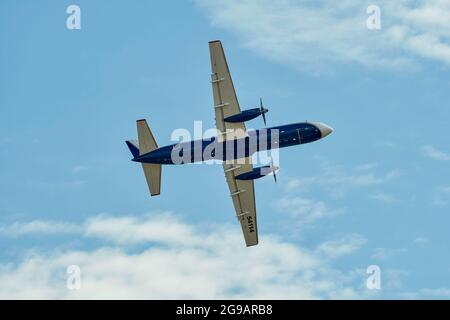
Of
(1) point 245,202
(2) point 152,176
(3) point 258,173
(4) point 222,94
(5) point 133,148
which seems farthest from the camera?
(1) point 245,202

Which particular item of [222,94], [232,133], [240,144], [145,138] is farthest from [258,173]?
[145,138]

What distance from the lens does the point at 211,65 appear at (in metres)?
92.6

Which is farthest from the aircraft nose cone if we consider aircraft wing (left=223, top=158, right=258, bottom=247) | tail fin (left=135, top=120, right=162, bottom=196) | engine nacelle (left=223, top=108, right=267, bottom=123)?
tail fin (left=135, top=120, right=162, bottom=196)

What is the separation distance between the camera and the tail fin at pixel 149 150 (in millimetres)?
93625

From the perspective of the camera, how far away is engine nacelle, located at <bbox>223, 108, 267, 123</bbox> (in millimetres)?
93938

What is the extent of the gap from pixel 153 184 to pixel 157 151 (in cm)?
425

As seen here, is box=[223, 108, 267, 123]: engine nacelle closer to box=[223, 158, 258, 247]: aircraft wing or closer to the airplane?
the airplane

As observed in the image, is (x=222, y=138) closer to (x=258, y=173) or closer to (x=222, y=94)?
(x=222, y=94)

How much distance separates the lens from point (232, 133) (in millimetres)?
95312

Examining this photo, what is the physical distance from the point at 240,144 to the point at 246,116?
360cm

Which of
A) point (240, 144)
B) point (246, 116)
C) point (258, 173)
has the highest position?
point (246, 116)
